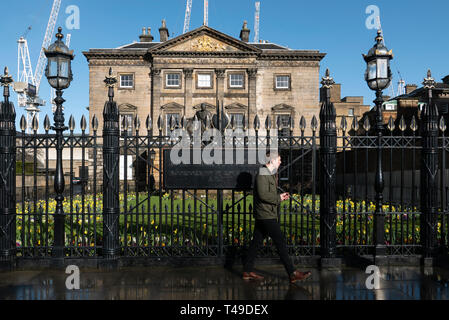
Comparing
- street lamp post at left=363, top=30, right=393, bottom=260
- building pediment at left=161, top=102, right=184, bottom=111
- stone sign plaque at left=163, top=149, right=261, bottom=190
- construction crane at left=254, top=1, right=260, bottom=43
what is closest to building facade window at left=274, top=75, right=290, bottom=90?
building pediment at left=161, top=102, right=184, bottom=111

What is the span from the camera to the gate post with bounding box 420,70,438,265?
26.7 ft

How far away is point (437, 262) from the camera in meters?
8.05

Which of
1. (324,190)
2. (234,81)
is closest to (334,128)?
(324,190)

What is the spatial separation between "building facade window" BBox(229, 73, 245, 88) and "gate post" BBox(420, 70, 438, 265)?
3410 cm

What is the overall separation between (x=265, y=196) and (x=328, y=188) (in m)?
2.01

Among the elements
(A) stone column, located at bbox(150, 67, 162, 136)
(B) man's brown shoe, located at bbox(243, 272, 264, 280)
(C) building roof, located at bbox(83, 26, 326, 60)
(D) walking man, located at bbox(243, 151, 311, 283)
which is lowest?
(B) man's brown shoe, located at bbox(243, 272, 264, 280)

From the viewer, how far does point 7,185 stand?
7848mm

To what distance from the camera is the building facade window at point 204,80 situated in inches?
1636

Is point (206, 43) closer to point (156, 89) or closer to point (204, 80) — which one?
point (204, 80)

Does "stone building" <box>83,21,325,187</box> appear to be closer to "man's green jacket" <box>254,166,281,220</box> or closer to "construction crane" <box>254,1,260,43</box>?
"man's green jacket" <box>254,166,281,220</box>

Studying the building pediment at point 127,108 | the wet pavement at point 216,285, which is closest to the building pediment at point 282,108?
the building pediment at point 127,108

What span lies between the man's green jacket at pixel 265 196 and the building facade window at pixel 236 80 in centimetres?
3583
